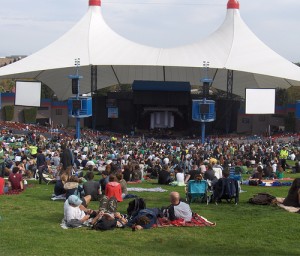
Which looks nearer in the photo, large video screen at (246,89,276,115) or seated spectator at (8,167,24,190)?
seated spectator at (8,167,24,190)

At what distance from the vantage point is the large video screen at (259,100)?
34125 mm

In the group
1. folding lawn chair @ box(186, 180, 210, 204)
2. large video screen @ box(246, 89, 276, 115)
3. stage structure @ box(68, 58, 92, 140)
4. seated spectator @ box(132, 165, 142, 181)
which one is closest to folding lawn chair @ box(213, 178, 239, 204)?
folding lawn chair @ box(186, 180, 210, 204)

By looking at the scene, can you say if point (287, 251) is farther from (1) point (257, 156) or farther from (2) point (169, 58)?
(2) point (169, 58)

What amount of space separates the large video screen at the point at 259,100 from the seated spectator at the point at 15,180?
25.1 metres

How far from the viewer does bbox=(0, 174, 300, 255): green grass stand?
19.0ft

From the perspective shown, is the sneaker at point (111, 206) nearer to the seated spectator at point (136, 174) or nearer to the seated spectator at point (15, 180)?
the seated spectator at point (15, 180)

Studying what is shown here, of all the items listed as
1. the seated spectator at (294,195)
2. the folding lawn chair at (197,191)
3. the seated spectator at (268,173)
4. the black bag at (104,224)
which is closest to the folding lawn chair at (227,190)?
the folding lawn chair at (197,191)

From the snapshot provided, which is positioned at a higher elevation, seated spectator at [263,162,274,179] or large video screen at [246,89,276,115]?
large video screen at [246,89,276,115]

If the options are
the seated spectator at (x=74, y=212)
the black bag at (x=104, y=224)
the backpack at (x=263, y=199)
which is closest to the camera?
the black bag at (x=104, y=224)

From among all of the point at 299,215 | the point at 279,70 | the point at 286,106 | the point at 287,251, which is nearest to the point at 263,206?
the point at 299,215

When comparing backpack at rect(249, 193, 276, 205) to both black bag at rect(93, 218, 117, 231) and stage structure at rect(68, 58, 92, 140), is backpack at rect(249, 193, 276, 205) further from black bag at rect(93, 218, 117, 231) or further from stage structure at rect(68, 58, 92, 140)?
stage structure at rect(68, 58, 92, 140)

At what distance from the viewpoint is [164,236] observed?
258 inches

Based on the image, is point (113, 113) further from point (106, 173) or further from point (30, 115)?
point (106, 173)

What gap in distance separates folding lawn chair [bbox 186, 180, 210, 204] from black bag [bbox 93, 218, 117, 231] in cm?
223
